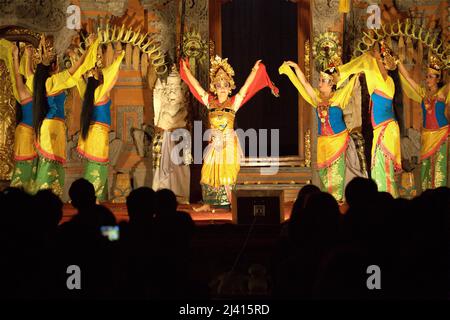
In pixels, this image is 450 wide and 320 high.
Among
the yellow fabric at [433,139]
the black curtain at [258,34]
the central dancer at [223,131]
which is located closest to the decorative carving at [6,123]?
the black curtain at [258,34]

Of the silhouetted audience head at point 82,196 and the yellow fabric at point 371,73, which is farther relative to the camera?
the yellow fabric at point 371,73

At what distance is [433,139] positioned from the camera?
959cm

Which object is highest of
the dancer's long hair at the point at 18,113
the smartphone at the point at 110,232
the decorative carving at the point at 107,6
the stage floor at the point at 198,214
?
the decorative carving at the point at 107,6

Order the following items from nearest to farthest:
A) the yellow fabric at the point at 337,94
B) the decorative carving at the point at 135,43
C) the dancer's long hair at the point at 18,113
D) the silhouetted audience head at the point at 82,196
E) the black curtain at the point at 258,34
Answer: the silhouetted audience head at the point at 82,196
the yellow fabric at the point at 337,94
the dancer's long hair at the point at 18,113
the decorative carving at the point at 135,43
the black curtain at the point at 258,34

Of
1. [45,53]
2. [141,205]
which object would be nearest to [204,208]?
[45,53]

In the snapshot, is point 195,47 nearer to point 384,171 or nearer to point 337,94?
point 337,94

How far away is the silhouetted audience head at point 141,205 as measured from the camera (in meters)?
3.55

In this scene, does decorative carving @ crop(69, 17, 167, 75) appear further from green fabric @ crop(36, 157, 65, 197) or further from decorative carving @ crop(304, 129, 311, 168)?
decorative carving @ crop(304, 129, 311, 168)

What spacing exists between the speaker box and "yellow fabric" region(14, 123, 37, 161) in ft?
13.3

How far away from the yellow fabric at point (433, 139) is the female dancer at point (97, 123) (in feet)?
13.7

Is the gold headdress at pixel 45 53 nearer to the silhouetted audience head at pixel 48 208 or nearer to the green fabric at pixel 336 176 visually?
the green fabric at pixel 336 176

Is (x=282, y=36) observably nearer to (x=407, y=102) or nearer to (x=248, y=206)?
(x=407, y=102)
